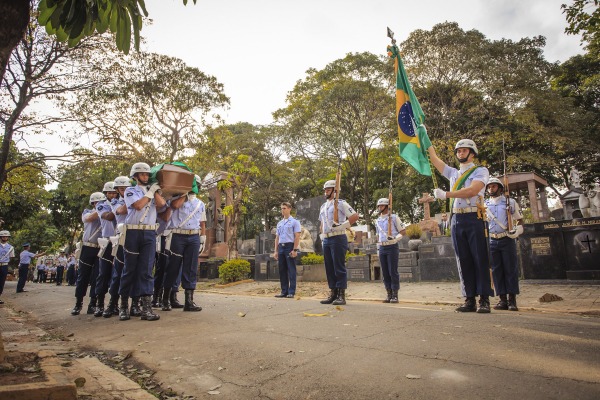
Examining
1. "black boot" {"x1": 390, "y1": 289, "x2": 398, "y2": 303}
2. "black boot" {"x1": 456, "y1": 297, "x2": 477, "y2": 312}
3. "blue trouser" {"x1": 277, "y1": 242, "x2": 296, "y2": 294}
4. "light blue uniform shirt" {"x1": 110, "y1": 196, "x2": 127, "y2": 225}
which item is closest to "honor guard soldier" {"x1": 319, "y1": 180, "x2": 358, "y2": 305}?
"black boot" {"x1": 390, "y1": 289, "x2": 398, "y2": 303}

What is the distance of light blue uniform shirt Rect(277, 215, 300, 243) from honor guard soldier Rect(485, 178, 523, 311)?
4.58 m

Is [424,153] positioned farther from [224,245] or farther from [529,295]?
[224,245]

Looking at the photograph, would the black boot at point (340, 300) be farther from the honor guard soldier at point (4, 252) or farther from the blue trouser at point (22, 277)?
the blue trouser at point (22, 277)

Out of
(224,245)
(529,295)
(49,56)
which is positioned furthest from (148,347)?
(224,245)

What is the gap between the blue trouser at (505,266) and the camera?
564 centimetres

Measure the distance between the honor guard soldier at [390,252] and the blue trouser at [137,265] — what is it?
4.36 meters

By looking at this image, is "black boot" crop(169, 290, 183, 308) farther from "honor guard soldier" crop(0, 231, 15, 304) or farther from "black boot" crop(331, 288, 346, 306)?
"honor guard soldier" crop(0, 231, 15, 304)

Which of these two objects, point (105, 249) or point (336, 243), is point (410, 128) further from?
point (105, 249)

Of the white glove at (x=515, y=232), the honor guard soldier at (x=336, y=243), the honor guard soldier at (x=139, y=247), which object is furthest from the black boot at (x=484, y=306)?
the honor guard soldier at (x=139, y=247)

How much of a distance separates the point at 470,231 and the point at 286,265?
17.5 ft

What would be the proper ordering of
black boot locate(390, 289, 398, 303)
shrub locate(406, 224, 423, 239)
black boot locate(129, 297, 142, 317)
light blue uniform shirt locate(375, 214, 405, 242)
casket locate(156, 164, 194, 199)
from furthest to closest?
shrub locate(406, 224, 423, 239)
light blue uniform shirt locate(375, 214, 405, 242)
black boot locate(390, 289, 398, 303)
casket locate(156, 164, 194, 199)
black boot locate(129, 297, 142, 317)

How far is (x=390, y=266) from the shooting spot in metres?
7.43

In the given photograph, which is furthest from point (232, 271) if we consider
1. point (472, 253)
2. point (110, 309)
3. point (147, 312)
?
point (472, 253)

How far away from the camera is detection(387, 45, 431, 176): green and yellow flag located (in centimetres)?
593
